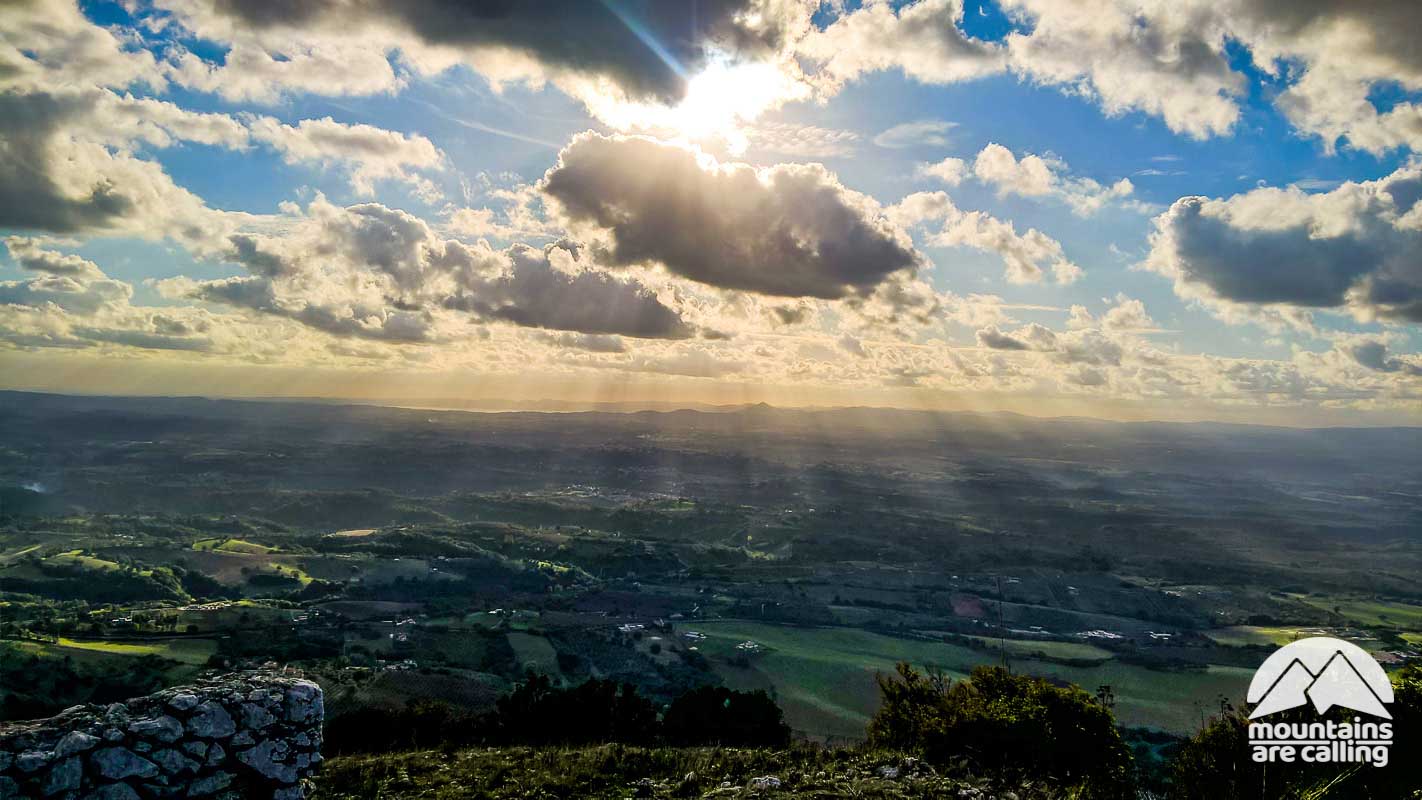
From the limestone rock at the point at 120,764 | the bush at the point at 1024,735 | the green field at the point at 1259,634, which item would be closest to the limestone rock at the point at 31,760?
the limestone rock at the point at 120,764

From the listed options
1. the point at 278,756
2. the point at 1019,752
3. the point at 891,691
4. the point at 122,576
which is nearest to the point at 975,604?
the point at 891,691

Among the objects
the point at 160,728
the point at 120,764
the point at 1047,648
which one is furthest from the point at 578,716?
the point at 1047,648

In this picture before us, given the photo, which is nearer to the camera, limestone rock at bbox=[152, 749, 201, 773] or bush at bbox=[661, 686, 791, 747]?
limestone rock at bbox=[152, 749, 201, 773]

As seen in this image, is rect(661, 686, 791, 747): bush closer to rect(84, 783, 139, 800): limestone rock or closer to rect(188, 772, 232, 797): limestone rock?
rect(188, 772, 232, 797): limestone rock

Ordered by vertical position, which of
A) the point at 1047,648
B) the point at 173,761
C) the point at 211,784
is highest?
the point at 173,761

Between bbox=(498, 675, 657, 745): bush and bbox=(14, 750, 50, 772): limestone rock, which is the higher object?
bbox=(14, 750, 50, 772): limestone rock

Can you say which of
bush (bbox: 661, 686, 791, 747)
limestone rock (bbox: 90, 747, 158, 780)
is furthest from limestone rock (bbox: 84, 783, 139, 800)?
bush (bbox: 661, 686, 791, 747)

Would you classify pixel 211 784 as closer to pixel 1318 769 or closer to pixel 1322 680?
pixel 1318 769

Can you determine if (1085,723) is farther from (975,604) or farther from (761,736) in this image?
(975,604)
